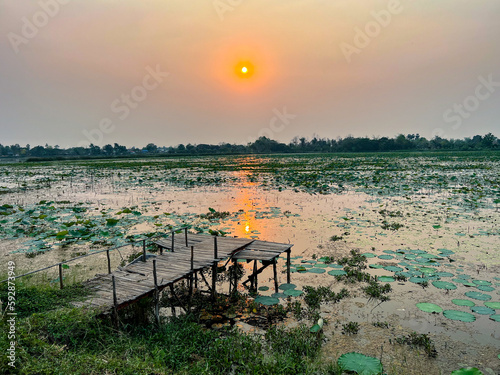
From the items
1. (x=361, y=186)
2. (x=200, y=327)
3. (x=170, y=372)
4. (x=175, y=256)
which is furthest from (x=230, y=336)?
(x=361, y=186)

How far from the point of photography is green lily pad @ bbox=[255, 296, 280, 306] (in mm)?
6001

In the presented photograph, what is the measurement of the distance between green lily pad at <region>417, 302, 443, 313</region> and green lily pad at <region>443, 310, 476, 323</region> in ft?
0.35

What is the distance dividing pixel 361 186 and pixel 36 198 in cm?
2041

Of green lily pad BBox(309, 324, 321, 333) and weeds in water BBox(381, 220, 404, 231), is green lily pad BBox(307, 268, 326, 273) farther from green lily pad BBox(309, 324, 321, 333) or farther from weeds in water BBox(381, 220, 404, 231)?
weeds in water BBox(381, 220, 404, 231)

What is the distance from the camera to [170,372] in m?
3.86

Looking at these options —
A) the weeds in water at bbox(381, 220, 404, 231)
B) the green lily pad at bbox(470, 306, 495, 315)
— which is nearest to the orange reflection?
the weeds in water at bbox(381, 220, 404, 231)

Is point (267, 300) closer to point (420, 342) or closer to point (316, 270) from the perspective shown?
point (316, 270)

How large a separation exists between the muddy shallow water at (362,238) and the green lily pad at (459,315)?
5.3 inches

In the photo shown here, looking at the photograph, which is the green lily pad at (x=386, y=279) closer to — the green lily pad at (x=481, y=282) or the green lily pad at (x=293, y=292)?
the green lily pad at (x=481, y=282)

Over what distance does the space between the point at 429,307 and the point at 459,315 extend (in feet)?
1.49

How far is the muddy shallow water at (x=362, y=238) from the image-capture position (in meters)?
4.77

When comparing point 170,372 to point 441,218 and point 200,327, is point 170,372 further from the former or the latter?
point 441,218

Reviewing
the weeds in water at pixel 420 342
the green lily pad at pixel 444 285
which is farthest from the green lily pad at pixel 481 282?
the weeds in water at pixel 420 342

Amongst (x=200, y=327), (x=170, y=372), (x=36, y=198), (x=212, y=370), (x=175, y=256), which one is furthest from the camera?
(x=36, y=198)
